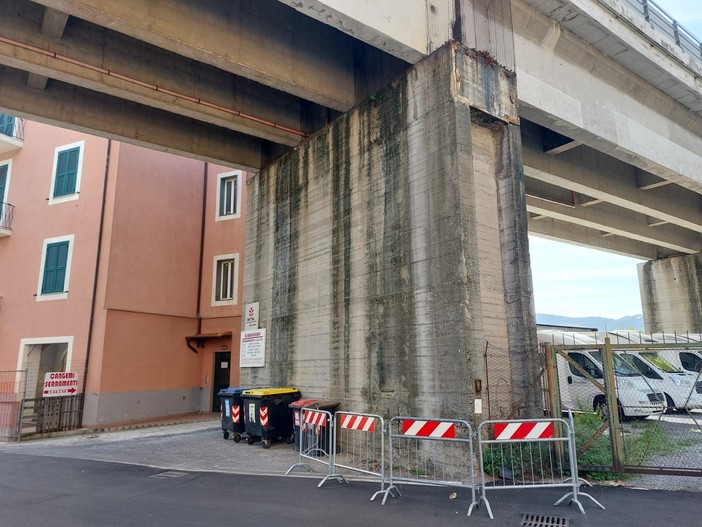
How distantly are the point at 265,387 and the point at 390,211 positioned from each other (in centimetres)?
617

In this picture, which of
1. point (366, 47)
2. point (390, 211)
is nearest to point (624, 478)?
point (390, 211)

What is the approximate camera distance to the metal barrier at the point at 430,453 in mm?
6812

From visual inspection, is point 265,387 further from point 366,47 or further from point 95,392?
point 366,47

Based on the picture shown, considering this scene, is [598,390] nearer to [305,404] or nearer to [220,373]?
[305,404]

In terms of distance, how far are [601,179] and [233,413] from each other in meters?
13.7

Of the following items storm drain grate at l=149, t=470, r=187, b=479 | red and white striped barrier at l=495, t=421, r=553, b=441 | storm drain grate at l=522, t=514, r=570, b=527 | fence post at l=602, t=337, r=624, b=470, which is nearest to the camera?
storm drain grate at l=522, t=514, r=570, b=527

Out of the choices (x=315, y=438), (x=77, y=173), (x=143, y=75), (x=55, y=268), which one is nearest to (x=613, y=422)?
(x=315, y=438)

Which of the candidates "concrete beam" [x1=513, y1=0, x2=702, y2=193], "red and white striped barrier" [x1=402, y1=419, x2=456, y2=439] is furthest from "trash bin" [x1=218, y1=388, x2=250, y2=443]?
"concrete beam" [x1=513, y1=0, x2=702, y2=193]

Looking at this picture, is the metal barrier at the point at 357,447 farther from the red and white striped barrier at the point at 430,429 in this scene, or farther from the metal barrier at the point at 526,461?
the metal barrier at the point at 526,461

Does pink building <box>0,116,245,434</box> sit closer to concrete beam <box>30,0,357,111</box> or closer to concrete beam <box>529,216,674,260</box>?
concrete beam <box>30,0,357,111</box>

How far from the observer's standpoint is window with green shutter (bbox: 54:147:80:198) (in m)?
18.7

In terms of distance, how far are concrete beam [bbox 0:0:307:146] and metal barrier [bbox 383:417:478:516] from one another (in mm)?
7897

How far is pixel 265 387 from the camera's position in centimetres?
1302

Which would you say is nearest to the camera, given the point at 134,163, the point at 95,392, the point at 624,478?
the point at 624,478
